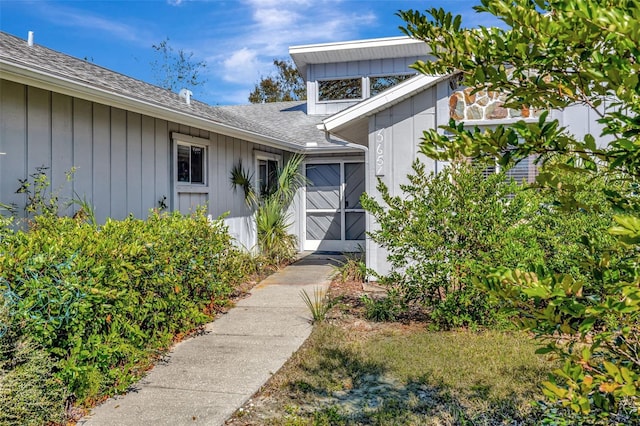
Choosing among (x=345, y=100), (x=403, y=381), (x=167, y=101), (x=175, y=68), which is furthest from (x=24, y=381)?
(x=175, y=68)

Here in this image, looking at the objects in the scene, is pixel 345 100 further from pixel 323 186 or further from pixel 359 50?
pixel 323 186

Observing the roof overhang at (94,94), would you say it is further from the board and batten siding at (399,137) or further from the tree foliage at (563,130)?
the tree foliage at (563,130)

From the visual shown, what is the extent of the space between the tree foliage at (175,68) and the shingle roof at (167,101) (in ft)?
34.3

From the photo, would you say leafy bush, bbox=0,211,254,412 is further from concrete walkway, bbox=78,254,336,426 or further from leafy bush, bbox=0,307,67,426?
concrete walkway, bbox=78,254,336,426

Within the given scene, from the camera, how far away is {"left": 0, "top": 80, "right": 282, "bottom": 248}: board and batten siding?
17.2 feet

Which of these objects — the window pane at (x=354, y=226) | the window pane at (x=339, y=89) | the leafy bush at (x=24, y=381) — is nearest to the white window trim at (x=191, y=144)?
the window pane at (x=354, y=226)

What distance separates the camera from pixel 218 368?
15.3 feet

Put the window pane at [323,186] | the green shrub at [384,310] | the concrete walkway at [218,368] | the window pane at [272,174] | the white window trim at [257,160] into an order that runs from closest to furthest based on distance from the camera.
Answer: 1. the concrete walkway at [218,368]
2. the green shrub at [384,310]
3. the white window trim at [257,160]
4. the window pane at [272,174]
5. the window pane at [323,186]

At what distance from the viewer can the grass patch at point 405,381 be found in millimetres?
3535

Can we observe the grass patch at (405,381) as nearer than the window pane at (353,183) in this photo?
Yes

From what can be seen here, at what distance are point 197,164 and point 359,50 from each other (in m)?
6.98

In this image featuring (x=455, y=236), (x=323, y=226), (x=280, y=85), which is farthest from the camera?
(x=280, y=85)

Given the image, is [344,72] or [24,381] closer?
[24,381]

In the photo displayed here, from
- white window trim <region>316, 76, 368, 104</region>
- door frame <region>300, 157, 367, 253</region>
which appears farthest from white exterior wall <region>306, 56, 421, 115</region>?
door frame <region>300, 157, 367, 253</region>
